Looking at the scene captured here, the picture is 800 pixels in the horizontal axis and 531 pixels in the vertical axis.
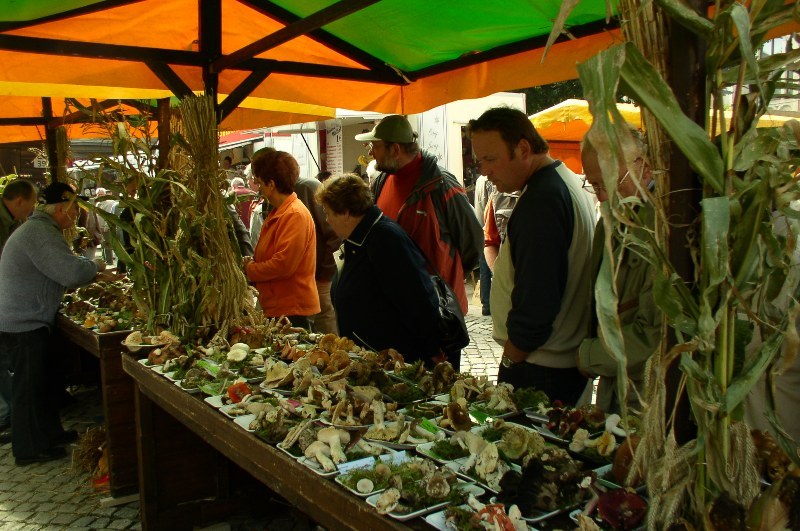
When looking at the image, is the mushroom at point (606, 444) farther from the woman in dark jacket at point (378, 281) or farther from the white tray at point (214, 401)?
the woman in dark jacket at point (378, 281)

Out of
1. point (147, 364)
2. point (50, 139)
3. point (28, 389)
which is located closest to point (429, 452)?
point (147, 364)

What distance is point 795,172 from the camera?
1.15 meters

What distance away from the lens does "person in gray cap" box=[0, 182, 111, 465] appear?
429cm

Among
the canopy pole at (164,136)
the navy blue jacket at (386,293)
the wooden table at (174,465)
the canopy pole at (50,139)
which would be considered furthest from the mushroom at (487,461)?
the canopy pole at (50,139)

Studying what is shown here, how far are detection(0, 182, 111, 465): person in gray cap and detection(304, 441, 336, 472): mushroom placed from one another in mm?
3026

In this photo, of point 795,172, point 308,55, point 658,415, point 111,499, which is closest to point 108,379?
point 111,499

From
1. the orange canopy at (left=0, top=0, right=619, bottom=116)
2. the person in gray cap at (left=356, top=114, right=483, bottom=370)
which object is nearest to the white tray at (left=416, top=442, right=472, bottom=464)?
the orange canopy at (left=0, top=0, right=619, bottom=116)

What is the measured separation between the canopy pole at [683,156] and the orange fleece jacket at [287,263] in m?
3.09

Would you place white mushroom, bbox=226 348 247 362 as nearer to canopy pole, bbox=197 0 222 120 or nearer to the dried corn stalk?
the dried corn stalk

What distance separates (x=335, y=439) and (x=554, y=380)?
1029 millimetres

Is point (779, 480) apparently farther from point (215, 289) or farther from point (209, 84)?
point (209, 84)

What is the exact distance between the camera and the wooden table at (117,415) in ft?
12.3

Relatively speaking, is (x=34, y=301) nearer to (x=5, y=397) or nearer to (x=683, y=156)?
(x=5, y=397)

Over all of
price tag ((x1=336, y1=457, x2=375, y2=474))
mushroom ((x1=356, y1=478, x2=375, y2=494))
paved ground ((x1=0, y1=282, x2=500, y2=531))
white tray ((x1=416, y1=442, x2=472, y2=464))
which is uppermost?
mushroom ((x1=356, y1=478, x2=375, y2=494))
